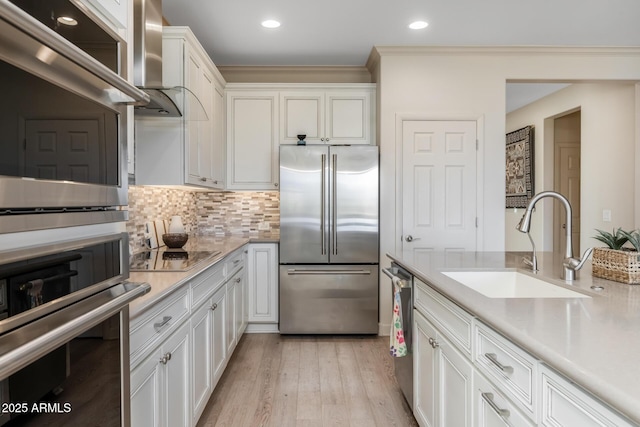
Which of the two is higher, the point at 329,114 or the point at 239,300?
the point at 329,114

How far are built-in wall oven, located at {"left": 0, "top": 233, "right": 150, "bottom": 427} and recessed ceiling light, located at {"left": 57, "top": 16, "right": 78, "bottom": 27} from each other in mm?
420

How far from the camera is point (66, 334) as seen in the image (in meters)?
0.69

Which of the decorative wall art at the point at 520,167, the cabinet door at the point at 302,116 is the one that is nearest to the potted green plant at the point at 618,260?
the cabinet door at the point at 302,116

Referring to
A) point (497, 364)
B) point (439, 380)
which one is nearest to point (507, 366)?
point (497, 364)

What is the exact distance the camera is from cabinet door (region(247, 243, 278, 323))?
3738mm

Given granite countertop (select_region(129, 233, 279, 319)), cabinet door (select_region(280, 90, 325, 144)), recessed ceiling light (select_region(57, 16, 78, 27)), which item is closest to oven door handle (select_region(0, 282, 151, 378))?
granite countertop (select_region(129, 233, 279, 319))

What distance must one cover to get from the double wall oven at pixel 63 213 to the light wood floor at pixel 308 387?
1.55m

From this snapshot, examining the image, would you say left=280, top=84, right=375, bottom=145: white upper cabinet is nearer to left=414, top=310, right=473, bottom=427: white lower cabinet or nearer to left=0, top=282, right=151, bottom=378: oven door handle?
left=414, top=310, right=473, bottom=427: white lower cabinet

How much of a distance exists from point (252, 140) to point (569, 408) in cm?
353

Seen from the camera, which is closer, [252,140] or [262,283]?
[262,283]

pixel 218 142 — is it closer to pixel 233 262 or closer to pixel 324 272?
pixel 233 262

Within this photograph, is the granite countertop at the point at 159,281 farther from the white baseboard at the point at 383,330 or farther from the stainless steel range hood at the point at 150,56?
the white baseboard at the point at 383,330

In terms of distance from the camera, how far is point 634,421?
25.7 inches

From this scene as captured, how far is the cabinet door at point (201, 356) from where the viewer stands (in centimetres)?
197
